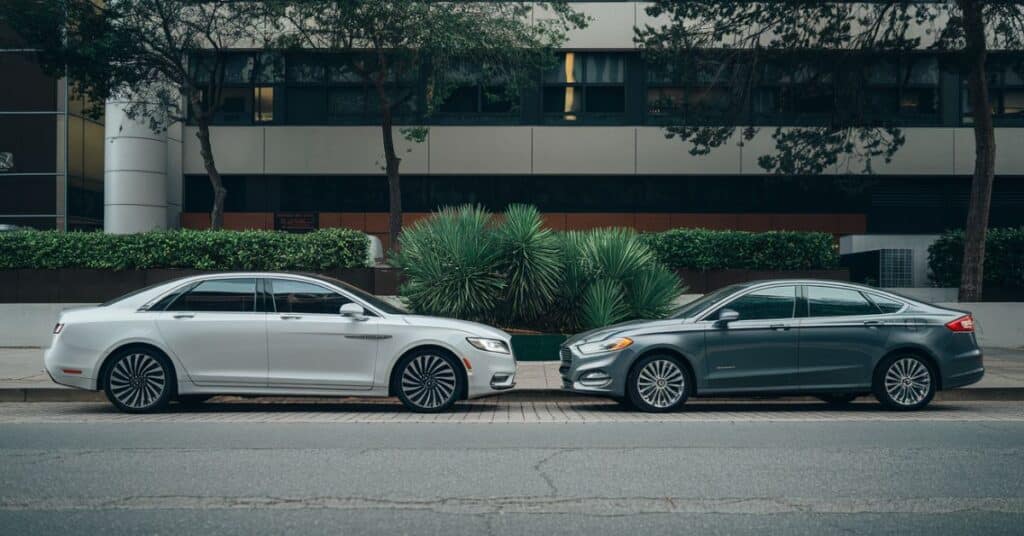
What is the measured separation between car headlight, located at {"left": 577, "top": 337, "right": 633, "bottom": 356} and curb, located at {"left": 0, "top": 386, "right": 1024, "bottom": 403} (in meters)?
1.34

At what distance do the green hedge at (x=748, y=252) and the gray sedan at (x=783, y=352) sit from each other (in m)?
8.06

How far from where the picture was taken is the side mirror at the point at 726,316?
36.7 ft

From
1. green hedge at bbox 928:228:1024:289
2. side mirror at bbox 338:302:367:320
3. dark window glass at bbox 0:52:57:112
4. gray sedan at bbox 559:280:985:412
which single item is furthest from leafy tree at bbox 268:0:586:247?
gray sedan at bbox 559:280:985:412

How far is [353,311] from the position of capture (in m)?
10.8

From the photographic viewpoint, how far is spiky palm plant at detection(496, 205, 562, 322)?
15.7 metres

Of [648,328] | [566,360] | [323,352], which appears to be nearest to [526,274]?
[566,360]

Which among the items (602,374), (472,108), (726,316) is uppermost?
(472,108)

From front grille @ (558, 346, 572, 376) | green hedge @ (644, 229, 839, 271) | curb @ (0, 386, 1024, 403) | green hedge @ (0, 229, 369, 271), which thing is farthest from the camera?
green hedge @ (644, 229, 839, 271)

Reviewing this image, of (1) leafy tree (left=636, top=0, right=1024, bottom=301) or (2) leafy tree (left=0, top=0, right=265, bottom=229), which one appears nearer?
(1) leafy tree (left=636, top=0, right=1024, bottom=301)

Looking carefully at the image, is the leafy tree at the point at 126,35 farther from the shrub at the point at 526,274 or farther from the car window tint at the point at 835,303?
the car window tint at the point at 835,303

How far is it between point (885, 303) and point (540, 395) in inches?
179

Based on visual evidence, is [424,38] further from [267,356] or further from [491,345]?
[267,356]

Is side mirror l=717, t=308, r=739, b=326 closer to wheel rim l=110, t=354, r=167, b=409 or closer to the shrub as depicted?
the shrub

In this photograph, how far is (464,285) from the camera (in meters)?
15.5
